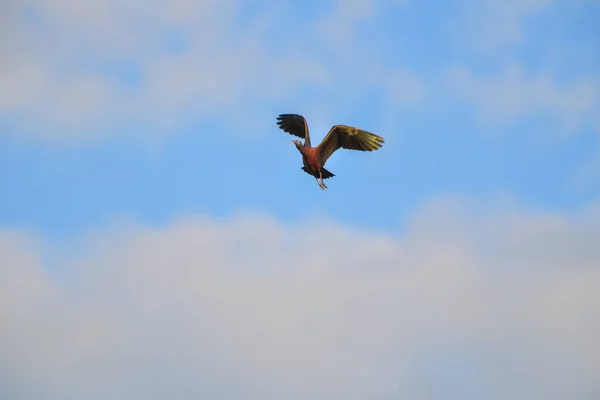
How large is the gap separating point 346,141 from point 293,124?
4.47m

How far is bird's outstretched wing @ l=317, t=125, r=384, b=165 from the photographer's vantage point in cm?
3950

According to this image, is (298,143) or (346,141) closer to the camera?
(298,143)

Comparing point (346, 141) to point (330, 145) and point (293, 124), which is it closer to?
point (330, 145)

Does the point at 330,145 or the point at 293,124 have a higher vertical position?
the point at 293,124

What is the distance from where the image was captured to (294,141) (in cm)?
3944

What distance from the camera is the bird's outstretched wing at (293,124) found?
143 feet

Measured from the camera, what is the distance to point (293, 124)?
144 ft

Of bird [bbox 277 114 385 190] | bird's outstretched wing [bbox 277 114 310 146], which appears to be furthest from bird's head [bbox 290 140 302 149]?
bird's outstretched wing [bbox 277 114 310 146]

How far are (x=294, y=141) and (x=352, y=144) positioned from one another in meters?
2.86

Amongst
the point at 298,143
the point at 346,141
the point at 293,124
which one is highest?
the point at 293,124

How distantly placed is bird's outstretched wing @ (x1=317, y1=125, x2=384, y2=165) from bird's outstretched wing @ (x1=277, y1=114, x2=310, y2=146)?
3518mm

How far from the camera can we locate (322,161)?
39500 mm

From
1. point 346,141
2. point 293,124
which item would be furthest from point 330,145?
point 293,124

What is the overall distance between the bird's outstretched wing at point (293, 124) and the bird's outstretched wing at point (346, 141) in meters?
3.52
